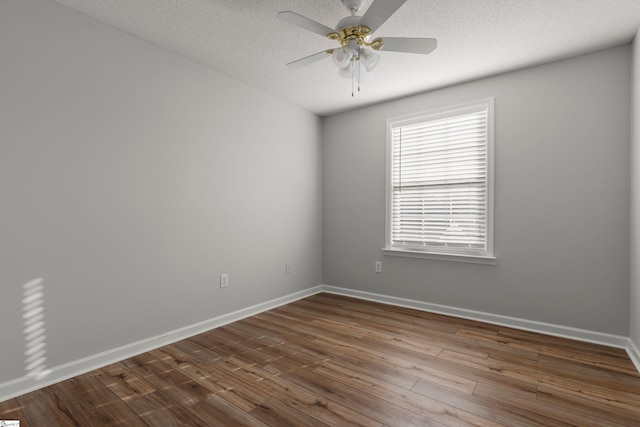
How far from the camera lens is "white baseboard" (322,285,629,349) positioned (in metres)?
2.56

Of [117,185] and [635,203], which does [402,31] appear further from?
[117,185]

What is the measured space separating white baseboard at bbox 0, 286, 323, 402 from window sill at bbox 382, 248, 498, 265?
5.38ft

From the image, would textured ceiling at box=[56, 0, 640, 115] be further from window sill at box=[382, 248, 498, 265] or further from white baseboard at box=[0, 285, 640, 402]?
white baseboard at box=[0, 285, 640, 402]

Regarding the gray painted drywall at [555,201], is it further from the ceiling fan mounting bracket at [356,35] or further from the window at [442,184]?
the ceiling fan mounting bracket at [356,35]

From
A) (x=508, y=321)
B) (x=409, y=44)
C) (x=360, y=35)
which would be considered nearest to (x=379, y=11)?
(x=360, y=35)

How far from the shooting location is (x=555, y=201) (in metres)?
2.76

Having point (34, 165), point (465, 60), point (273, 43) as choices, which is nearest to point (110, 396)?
point (34, 165)

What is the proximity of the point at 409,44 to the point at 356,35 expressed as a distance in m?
0.34

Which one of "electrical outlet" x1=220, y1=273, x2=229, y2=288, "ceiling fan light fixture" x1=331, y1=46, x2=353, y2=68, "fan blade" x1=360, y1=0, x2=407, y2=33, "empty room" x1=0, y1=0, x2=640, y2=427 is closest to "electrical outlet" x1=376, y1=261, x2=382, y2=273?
"empty room" x1=0, y1=0, x2=640, y2=427

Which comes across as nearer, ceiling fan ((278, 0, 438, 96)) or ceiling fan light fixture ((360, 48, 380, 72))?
ceiling fan ((278, 0, 438, 96))

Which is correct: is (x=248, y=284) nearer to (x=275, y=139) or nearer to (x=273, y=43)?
(x=275, y=139)

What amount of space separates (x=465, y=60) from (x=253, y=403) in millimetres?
3104

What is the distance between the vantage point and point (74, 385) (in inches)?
77.2

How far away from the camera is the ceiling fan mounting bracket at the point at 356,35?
1.88 meters
